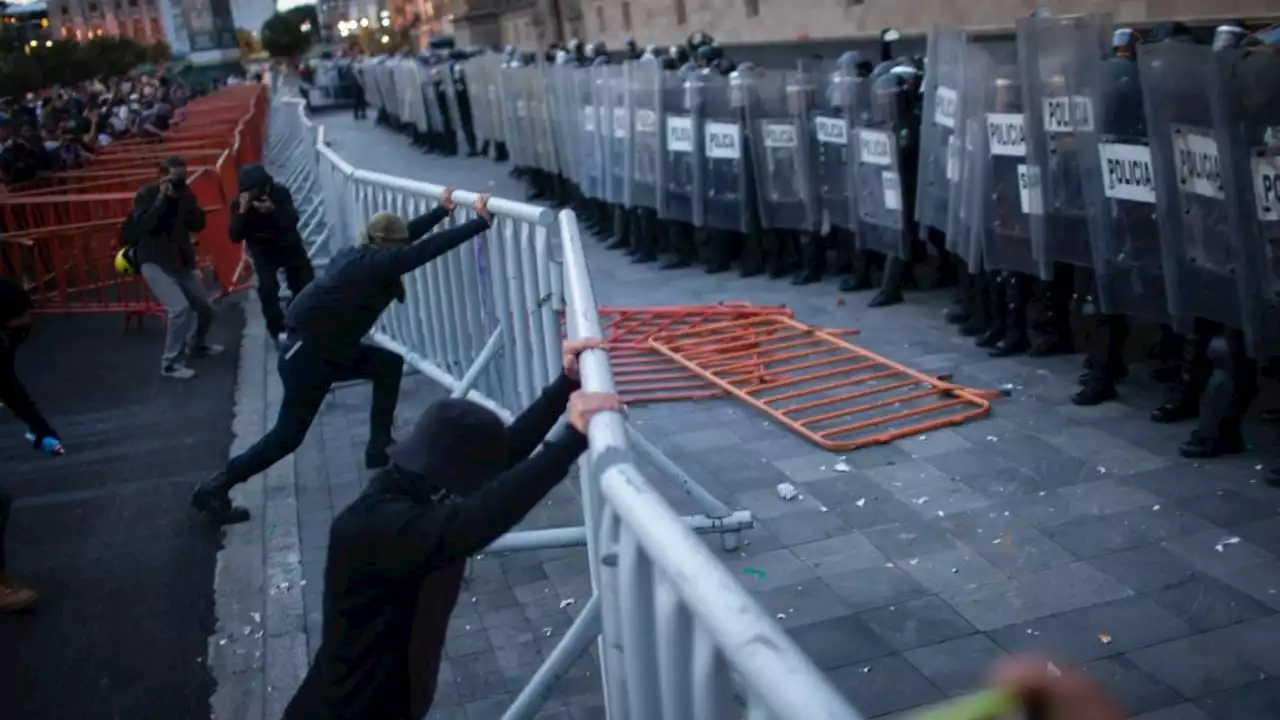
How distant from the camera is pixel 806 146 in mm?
10961

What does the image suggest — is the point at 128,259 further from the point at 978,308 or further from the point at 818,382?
the point at 978,308

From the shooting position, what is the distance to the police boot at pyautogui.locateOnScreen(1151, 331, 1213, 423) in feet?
22.0

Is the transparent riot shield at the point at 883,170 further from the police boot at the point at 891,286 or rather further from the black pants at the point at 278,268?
the black pants at the point at 278,268

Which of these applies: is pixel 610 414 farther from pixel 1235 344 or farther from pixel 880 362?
pixel 880 362

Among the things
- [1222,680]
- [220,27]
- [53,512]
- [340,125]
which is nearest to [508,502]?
[1222,680]

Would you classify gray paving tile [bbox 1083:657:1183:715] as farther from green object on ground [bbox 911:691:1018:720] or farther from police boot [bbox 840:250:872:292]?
police boot [bbox 840:250:872:292]

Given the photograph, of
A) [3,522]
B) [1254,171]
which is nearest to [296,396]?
[3,522]

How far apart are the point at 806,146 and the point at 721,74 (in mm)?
1631

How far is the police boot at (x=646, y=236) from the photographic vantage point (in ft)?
43.5

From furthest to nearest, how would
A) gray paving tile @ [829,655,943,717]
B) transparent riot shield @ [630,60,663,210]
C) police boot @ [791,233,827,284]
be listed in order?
transparent riot shield @ [630,60,663,210] < police boot @ [791,233,827,284] < gray paving tile @ [829,655,943,717]

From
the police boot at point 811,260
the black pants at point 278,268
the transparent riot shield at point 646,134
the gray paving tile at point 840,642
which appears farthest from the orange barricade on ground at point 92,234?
the gray paving tile at point 840,642

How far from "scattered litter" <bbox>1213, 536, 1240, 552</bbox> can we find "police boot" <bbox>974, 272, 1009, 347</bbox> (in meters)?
3.34

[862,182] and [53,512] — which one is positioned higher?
[862,182]

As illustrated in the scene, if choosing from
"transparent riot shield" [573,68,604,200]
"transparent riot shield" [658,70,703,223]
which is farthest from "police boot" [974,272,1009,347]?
"transparent riot shield" [573,68,604,200]
